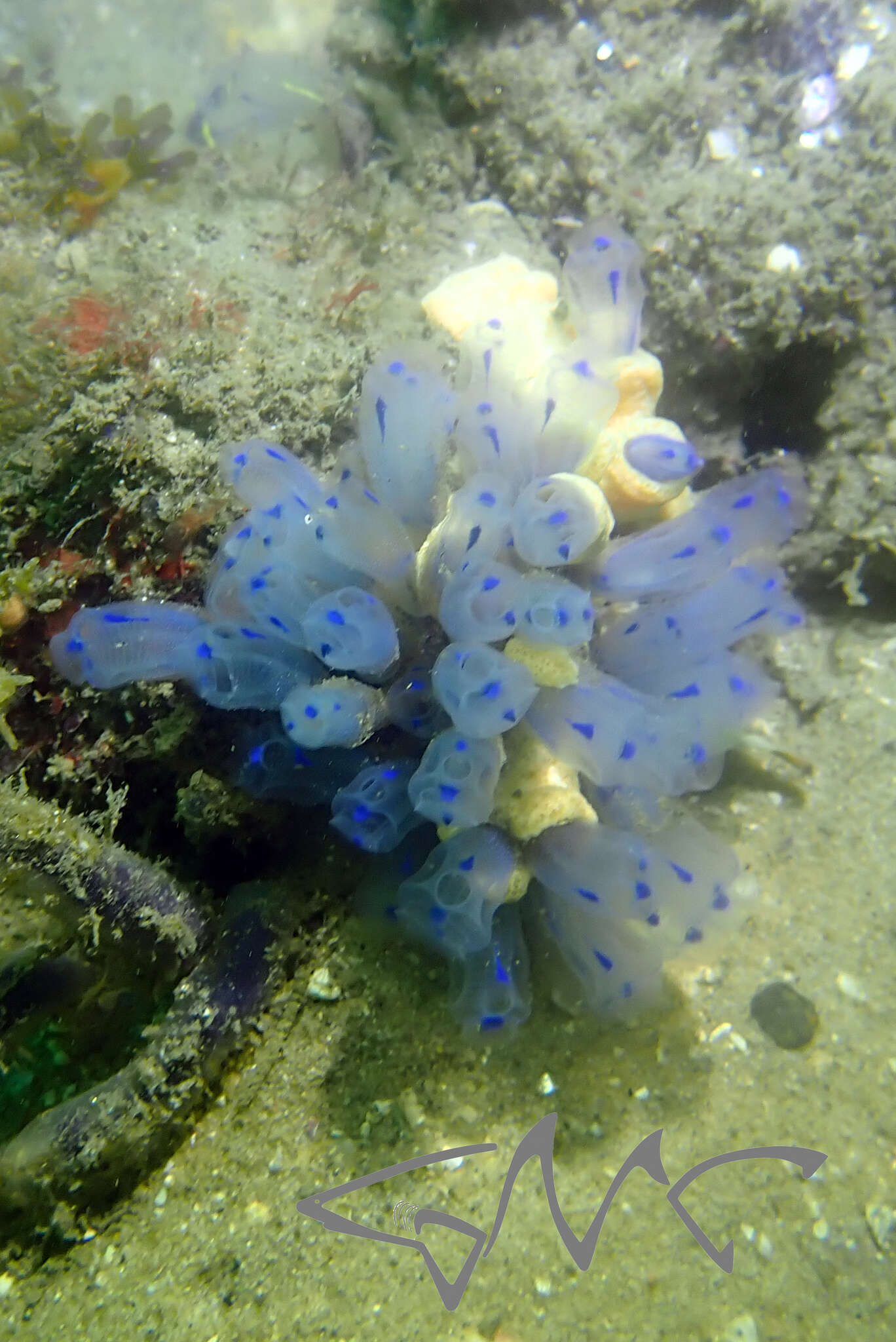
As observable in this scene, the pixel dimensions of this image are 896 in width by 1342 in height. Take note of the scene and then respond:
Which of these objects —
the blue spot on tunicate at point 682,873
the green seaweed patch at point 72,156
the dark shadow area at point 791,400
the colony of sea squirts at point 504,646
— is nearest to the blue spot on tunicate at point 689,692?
the colony of sea squirts at point 504,646

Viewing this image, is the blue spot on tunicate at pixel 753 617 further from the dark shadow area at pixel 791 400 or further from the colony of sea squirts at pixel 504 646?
the dark shadow area at pixel 791 400

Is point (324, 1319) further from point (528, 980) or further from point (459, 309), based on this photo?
point (459, 309)

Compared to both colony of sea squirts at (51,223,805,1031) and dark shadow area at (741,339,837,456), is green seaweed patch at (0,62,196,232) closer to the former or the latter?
colony of sea squirts at (51,223,805,1031)

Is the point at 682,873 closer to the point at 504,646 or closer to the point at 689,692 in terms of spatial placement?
the point at 689,692

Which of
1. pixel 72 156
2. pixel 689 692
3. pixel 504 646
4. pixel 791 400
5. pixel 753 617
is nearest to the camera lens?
pixel 504 646

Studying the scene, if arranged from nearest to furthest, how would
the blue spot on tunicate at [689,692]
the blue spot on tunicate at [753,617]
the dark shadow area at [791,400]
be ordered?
the blue spot on tunicate at [689,692] < the blue spot on tunicate at [753,617] < the dark shadow area at [791,400]

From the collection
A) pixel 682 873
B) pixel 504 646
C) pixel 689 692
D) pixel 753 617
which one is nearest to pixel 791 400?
pixel 753 617

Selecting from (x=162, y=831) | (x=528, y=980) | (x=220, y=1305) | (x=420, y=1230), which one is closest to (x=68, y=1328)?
(x=220, y=1305)

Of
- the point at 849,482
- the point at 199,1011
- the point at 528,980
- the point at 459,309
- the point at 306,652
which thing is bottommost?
the point at 528,980
